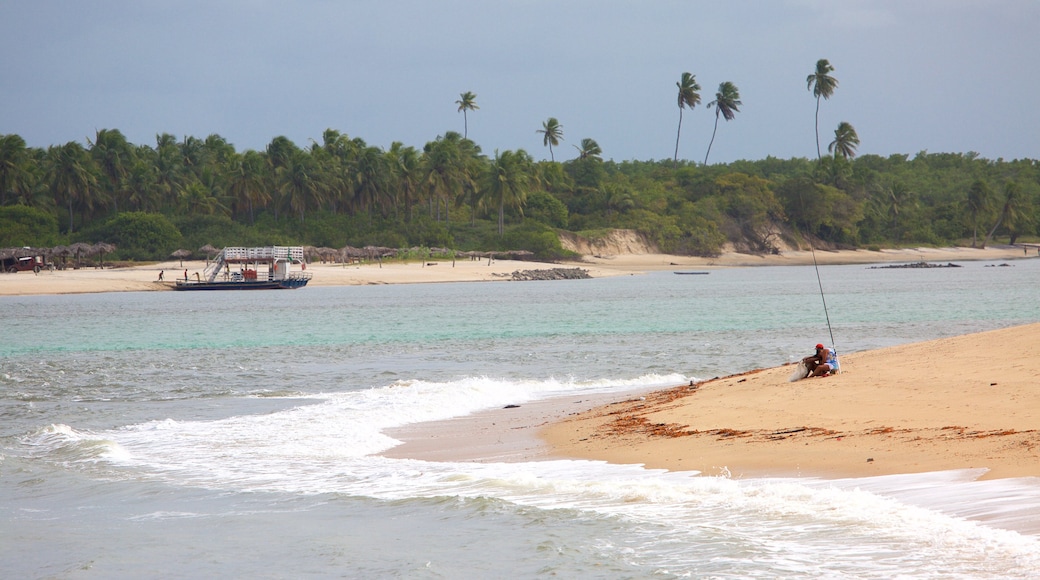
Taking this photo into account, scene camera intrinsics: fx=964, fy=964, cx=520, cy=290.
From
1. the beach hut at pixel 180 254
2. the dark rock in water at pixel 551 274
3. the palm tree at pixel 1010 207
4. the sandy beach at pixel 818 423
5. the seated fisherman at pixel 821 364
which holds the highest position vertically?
the palm tree at pixel 1010 207

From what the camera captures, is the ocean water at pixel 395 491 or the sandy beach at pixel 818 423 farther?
the sandy beach at pixel 818 423

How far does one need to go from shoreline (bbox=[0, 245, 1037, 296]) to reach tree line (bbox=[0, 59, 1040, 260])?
2.91m

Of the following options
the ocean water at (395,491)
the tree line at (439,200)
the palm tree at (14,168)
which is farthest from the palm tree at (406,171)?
the ocean water at (395,491)

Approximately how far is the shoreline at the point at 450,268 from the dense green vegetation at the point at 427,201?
2806mm

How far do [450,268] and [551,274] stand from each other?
8.55m

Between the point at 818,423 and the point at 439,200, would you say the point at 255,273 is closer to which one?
the point at 439,200

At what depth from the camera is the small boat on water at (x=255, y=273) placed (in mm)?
68812

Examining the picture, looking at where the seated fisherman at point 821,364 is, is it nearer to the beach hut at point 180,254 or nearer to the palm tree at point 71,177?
the beach hut at point 180,254

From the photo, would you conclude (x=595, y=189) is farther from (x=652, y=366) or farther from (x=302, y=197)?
(x=652, y=366)

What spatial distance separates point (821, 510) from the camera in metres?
7.08

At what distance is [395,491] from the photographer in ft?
28.7

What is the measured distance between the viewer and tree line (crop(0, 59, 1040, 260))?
90.8 m

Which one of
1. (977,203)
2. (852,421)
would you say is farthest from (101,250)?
(977,203)

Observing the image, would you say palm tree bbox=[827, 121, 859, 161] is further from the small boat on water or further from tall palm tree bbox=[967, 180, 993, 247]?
the small boat on water
